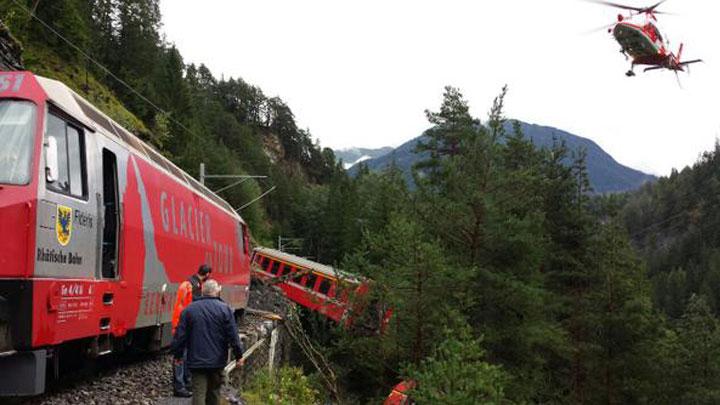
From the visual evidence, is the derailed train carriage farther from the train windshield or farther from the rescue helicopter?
the rescue helicopter

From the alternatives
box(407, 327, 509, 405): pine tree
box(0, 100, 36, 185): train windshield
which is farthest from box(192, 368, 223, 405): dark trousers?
box(407, 327, 509, 405): pine tree

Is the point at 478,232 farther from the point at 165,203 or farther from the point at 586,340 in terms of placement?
the point at 165,203

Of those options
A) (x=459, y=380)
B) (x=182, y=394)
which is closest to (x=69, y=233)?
(x=182, y=394)

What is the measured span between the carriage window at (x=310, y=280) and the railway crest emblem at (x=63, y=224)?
25768 mm

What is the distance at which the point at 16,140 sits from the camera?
661 cm

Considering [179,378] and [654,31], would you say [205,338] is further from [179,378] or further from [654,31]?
[654,31]

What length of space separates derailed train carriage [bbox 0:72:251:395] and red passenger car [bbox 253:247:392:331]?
10860 mm

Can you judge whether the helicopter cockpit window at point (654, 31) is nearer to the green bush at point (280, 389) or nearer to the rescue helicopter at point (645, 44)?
the rescue helicopter at point (645, 44)

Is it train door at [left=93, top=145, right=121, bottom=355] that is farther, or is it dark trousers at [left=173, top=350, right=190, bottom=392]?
dark trousers at [left=173, top=350, right=190, bottom=392]

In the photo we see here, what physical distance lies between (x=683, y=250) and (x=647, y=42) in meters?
115

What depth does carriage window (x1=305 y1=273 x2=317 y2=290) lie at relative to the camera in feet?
107

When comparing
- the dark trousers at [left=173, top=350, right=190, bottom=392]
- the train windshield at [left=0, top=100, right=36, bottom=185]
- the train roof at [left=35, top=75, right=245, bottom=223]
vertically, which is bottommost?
the dark trousers at [left=173, top=350, right=190, bottom=392]

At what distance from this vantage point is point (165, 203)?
11125 millimetres

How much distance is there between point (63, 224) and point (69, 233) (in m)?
0.15
